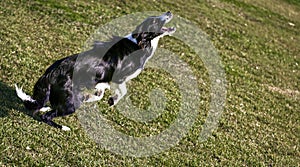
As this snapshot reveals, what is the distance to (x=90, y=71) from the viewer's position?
6059 millimetres

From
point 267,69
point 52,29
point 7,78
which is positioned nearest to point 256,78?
point 267,69

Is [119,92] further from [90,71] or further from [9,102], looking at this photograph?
[9,102]

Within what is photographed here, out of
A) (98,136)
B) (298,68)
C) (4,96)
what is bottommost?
(298,68)

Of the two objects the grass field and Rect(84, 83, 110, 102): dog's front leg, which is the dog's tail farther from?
Rect(84, 83, 110, 102): dog's front leg

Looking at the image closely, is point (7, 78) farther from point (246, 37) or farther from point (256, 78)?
point (246, 37)

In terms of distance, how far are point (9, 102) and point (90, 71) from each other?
66.5 inches

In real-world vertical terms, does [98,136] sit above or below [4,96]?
below

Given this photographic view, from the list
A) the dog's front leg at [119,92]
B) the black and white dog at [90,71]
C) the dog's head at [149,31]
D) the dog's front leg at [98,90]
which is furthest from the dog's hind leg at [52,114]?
the dog's head at [149,31]

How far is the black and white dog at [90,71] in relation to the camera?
19.7ft

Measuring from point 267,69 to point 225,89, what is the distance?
267cm

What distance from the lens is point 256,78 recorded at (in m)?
11.2

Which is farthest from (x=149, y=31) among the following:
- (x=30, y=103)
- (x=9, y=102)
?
(x=9, y=102)

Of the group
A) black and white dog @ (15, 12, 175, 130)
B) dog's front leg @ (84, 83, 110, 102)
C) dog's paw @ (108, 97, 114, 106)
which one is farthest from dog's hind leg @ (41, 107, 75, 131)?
dog's paw @ (108, 97, 114, 106)

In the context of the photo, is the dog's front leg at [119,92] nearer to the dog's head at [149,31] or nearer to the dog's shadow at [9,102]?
the dog's head at [149,31]
